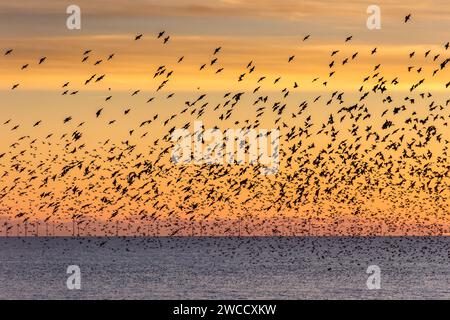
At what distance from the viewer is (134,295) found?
101 m

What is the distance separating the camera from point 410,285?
123312 millimetres

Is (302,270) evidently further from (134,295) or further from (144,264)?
(134,295)

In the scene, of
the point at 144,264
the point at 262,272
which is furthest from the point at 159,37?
the point at 144,264
